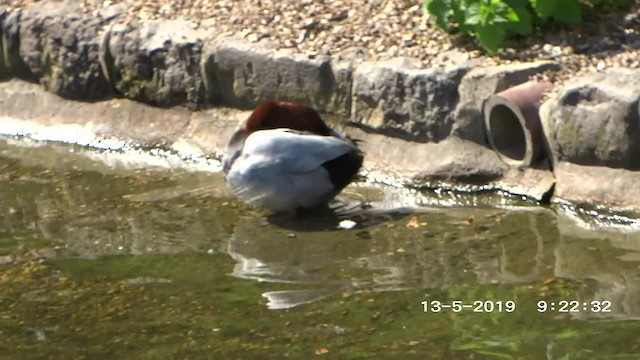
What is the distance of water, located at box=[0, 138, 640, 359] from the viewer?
4.76 meters

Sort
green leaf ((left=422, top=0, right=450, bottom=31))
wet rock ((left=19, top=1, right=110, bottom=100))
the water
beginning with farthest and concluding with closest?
wet rock ((left=19, top=1, right=110, bottom=100)) → green leaf ((left=422, top=0, right=450, bottom=31)) → the water

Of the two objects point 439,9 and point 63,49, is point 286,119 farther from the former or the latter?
point 63,49

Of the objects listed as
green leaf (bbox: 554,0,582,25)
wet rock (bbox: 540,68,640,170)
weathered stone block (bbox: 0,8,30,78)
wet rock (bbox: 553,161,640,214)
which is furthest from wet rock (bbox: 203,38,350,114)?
weathered stone block (bbox: 0,8,30,78)

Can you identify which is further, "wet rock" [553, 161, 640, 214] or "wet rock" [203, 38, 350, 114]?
"wet rock" [203, 38, 350, 114]

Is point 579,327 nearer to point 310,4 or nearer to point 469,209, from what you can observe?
point 469,209

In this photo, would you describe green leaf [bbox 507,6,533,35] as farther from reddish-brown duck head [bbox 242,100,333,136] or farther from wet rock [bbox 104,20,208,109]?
wet rock [bbox 104,20,208,109]

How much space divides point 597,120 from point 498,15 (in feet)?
2.92

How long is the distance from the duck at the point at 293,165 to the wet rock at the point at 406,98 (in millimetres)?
659

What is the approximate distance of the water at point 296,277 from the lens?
4.76m

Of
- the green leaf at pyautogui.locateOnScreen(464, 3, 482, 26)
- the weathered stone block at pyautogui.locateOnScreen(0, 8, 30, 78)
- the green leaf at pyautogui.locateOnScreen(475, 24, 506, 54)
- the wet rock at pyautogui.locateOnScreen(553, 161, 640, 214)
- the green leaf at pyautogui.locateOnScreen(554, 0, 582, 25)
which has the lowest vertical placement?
the weathered stone block at pyautogui.locateOnScreen(0, 8, 30, 78)

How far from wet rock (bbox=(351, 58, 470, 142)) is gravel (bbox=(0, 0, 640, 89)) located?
116mm

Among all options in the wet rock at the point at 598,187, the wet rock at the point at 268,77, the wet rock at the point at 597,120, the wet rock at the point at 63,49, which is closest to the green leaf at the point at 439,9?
the wet rock at the point at 268,77

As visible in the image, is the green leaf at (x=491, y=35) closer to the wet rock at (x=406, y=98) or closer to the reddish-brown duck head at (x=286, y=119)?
the wet rock at (x=406, y=98)

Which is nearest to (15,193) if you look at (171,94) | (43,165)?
(43,165)
